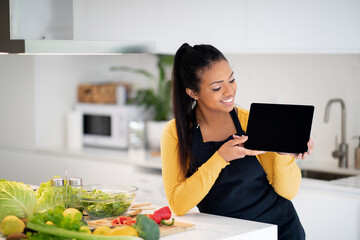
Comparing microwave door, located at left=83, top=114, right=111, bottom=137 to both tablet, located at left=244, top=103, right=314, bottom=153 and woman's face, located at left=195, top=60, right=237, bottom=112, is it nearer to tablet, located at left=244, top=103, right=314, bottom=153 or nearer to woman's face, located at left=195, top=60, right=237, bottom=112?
woman's face, located at left=195, top=60, right=237, bottom=112

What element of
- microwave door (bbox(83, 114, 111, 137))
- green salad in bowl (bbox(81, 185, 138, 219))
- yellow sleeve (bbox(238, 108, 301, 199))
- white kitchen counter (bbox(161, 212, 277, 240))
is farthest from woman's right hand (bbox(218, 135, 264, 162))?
microwave door (bbox(83, 114, 111, 137))

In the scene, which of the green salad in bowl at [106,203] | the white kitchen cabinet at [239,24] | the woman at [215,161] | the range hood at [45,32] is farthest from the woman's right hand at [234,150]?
the white kitchen cabinet at [239,24]

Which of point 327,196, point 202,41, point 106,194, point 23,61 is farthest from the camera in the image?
point 23,61

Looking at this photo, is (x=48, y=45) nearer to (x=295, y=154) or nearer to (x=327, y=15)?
(x=295, y=154)

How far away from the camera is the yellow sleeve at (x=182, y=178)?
2121mm

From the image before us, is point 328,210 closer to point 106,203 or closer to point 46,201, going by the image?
point 106,203

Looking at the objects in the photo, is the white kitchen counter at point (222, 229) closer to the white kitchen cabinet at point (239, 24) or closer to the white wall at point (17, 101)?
the white kitchen cabinet at point (239, 24)

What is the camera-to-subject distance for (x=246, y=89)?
4113 millimetres

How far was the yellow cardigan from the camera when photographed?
2.12 m

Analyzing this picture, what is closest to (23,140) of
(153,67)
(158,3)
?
(153,67)

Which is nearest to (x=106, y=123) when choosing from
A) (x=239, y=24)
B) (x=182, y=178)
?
(x=239, y=24)

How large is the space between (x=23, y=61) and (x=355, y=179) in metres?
2.82

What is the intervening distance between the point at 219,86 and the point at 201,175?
359mm

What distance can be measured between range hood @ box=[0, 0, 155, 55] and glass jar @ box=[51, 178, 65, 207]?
1.65 feet
